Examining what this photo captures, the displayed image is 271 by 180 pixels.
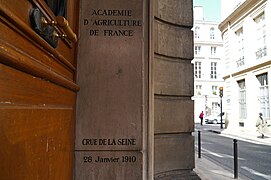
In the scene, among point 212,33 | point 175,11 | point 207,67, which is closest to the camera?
point 175,11

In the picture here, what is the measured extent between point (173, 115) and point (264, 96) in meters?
17.3

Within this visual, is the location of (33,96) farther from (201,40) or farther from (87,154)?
(201,40)

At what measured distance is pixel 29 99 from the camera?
113cm

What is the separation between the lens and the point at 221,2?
82.3 feet

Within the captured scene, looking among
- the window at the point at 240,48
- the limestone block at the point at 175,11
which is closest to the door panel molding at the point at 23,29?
the limestone block at the point at 175,11

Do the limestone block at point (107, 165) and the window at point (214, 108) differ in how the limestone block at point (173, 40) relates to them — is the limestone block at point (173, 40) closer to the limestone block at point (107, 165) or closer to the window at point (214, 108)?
the limestone block at point (107, 165)

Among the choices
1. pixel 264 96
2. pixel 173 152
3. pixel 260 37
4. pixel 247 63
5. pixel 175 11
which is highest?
pixel 260 37

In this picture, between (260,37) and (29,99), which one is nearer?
(29,99)

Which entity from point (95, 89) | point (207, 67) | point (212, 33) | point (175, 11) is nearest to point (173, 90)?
point (175, 11)

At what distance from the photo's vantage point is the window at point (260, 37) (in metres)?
18.0

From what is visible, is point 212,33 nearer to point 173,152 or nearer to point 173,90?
point 173,90

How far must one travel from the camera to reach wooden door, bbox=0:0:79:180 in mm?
927

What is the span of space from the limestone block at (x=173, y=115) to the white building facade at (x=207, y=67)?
43.8 metres

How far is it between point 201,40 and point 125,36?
49156 mm
